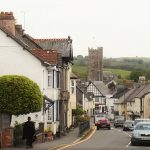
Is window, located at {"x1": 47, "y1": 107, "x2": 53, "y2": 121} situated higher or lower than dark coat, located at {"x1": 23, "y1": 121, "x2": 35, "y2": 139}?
higher

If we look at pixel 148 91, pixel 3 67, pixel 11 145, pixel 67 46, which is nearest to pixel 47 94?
pixel 3 67

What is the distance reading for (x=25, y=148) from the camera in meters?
31.5

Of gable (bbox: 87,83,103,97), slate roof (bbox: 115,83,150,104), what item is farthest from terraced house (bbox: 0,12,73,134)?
gable (bbox: 87,83,103,97)

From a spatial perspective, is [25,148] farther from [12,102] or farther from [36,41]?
[36,41]

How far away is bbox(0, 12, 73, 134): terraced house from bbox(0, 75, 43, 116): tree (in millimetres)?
7073

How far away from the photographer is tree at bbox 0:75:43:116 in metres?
36.2

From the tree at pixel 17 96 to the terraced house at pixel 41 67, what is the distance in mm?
7073

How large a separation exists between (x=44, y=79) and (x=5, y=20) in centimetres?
657

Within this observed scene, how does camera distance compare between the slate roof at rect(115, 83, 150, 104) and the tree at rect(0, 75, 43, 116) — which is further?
the slate roof at rect(115, 83, 150, 104)

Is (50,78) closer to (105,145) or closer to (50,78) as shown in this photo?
(50,78)

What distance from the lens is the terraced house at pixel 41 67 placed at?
147ft

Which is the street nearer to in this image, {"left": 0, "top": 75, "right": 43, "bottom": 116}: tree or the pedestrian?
the pedestrian

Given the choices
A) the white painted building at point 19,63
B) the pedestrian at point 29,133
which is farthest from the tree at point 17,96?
the white painted building at point 19,63

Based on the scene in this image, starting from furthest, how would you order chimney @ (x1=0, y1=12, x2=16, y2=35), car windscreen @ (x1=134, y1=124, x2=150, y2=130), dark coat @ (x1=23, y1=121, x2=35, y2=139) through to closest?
chimney @ (x1=0, y1=12, x2=16, y2=35) → car windscreen @ (x1=134, y1=124, x2=150, y2=130) → dark coat @ (x1=23, y1=121, x2=35, y2=139)
